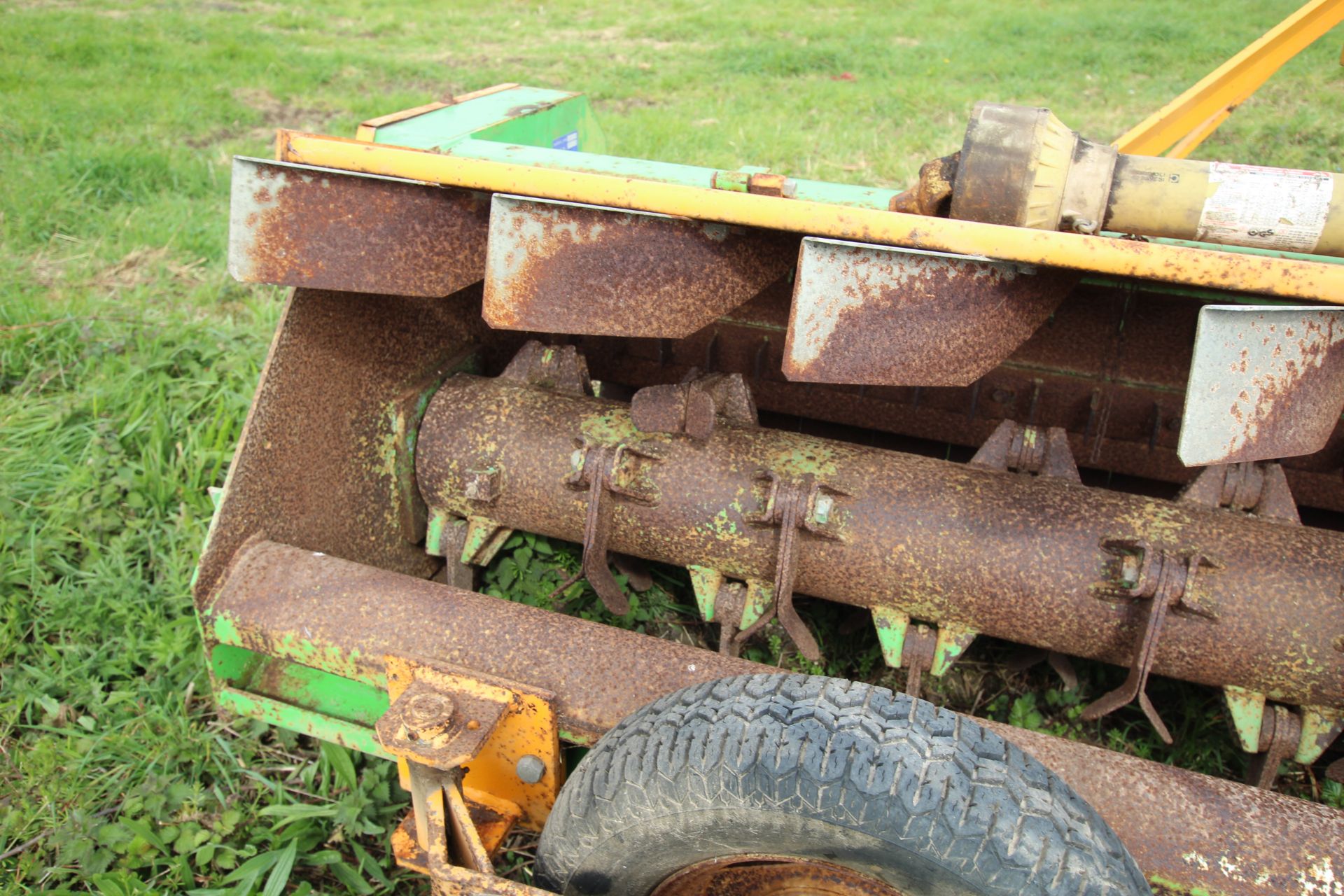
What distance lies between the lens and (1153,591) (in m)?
1.75

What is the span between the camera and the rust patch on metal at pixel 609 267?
156 centimetres

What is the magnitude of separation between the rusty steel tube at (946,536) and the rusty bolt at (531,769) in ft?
1.95

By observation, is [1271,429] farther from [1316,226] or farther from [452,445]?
[452,445]

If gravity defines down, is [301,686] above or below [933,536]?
below

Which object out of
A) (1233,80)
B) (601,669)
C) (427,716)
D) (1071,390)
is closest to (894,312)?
(601,669)

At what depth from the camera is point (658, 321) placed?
1601 millimetres

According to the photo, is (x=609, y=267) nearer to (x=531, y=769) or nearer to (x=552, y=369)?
(x=552, y=369)

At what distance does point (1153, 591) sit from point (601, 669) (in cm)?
103

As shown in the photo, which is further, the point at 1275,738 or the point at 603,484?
the point at 603,484

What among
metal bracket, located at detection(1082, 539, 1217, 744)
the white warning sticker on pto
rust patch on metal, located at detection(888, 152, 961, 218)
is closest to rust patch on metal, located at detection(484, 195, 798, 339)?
rust patch on metal, located at detection(888, 152, 961, 218)

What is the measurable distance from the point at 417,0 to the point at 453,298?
916 cm

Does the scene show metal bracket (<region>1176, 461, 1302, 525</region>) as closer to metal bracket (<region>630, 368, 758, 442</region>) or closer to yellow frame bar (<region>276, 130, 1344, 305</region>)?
yellow frame bar (<region>276, 130, 1344, 305</region>)

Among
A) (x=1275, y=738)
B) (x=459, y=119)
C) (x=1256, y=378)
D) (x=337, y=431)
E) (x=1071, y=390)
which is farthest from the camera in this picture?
(x=459, y=119)

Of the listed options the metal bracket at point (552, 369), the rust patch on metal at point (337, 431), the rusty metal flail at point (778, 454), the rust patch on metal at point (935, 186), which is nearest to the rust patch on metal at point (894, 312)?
the rusty metal flail at point (778, 454)
